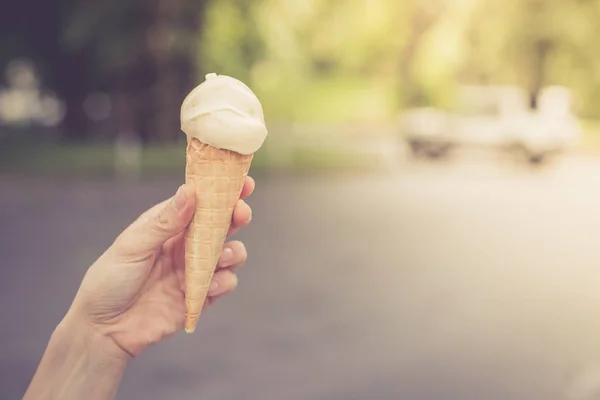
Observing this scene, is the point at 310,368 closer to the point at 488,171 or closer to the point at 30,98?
the point at 488,171

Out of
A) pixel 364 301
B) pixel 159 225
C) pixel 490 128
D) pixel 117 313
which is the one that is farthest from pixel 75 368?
pixel 490 128

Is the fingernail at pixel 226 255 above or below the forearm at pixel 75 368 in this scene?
above

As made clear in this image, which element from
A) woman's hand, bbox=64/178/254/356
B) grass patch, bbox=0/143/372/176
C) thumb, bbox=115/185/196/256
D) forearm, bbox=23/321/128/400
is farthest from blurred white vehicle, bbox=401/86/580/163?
forearm, bbox=23/321/128/400

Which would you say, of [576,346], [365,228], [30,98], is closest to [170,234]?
[576,346]

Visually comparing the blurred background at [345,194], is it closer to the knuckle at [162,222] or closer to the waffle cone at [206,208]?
the waffle cone at [206,208]

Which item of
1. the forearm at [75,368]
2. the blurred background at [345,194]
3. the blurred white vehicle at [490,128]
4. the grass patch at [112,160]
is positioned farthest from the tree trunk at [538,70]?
the forearm at [75,368]

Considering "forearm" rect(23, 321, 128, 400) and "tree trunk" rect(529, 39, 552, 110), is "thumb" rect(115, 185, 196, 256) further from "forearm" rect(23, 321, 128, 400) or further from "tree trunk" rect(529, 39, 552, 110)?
"tree trunk" rect(529, 39, 552, 110)

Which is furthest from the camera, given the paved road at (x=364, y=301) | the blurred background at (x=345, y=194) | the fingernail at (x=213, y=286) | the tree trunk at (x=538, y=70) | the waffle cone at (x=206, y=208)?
the tree trunk at (x=538, y=70)

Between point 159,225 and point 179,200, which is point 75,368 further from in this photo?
point 179,200
